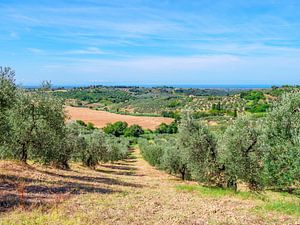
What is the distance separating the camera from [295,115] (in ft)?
71.7

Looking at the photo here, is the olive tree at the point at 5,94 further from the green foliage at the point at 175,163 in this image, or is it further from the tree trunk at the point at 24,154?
the green foliage at the point at 175,163

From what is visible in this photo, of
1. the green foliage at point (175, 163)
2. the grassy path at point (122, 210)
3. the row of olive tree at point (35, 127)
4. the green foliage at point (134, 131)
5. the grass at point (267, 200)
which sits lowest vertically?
the green foliage at point (134, 131)

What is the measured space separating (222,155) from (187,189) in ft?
13.4

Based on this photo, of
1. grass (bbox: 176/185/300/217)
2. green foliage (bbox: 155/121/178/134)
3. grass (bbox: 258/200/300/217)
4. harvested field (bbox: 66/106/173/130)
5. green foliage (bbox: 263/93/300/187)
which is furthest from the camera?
harvested field (bbox: 66/106/173/130)

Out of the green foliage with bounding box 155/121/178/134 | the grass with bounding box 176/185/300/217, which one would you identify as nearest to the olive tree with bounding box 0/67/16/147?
the grass with bounding box 176/185/300/217

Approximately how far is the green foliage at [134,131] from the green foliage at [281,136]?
120996 mm

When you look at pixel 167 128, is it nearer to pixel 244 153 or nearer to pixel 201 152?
pixel 201 152

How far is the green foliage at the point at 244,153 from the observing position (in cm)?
2570

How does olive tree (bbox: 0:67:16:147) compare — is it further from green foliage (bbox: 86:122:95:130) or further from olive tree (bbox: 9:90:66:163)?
green foliage (bbox: 86:122:95:130)

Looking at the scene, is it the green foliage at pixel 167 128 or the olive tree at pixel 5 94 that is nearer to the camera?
the olive tree at pixel 5 94

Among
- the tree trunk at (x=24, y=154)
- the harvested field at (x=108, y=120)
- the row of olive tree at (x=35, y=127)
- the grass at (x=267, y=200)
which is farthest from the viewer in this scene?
the harvested field at (x=108, y=120)

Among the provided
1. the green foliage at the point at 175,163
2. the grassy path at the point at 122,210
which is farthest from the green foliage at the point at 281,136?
the green foliage at the point at 175,163

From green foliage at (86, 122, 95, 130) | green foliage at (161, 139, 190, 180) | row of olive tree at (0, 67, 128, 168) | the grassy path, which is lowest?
green foliage at (86, 122, 95, 130)

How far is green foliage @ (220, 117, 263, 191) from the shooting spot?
84.3ft
